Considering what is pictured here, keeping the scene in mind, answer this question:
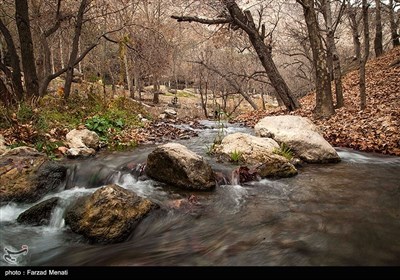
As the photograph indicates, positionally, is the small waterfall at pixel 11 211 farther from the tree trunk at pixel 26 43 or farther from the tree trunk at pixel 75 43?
the tree trunk at pixel 75 43

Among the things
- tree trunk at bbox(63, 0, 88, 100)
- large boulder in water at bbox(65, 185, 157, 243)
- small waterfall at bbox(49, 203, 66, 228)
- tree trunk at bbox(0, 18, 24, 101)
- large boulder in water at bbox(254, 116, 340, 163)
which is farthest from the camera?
tree trunk at bbox(63, 0, 88, 100)

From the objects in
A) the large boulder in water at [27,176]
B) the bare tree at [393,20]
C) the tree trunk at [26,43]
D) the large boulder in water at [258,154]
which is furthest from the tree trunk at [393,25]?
the large boulder in water at [27,176]

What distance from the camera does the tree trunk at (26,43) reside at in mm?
9391

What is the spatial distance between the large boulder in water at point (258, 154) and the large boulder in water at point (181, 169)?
3.63ft

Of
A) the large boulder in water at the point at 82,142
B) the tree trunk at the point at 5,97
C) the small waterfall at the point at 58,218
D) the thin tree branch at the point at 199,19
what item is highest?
the thin tree branch at the point at 199,19

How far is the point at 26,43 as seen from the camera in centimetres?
948

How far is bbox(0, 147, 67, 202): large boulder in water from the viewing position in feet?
14.6

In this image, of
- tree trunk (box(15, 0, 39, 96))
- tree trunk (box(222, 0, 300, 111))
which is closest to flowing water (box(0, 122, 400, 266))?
tree trunk (box(15, 0, 39, 96))

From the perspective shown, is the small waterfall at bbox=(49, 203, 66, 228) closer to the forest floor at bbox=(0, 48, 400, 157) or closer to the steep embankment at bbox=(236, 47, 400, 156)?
the forest floor at bbox=(0, 48, 400, 157)

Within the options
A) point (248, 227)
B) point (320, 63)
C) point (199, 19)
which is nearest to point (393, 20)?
point (320, 63)

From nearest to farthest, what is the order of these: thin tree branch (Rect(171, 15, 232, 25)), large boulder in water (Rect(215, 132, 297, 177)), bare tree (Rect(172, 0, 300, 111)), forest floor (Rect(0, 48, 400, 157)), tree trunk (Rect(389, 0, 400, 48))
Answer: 1. large boulder in water (Rect(215, 132, 297, 177))
2. forest floor (Rect(0, 48, 400, 157))
3. thin tree branch (Rect(171, 15, 232, 25))
4. bare tree (Rect(172, 0, 300, 111))
5. tree trunk (Rect(389, 0, 400, 48))

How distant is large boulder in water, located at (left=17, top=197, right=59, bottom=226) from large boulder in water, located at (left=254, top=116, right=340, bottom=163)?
5.13m

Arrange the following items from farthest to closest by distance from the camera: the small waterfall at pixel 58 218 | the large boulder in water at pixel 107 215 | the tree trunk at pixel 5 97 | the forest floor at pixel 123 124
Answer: the tree trunk at pixel 5 97, the forest floor at pixel 123 124, the small waterfall at pixel 58 218, the large boulder in water at pixel 107 215
